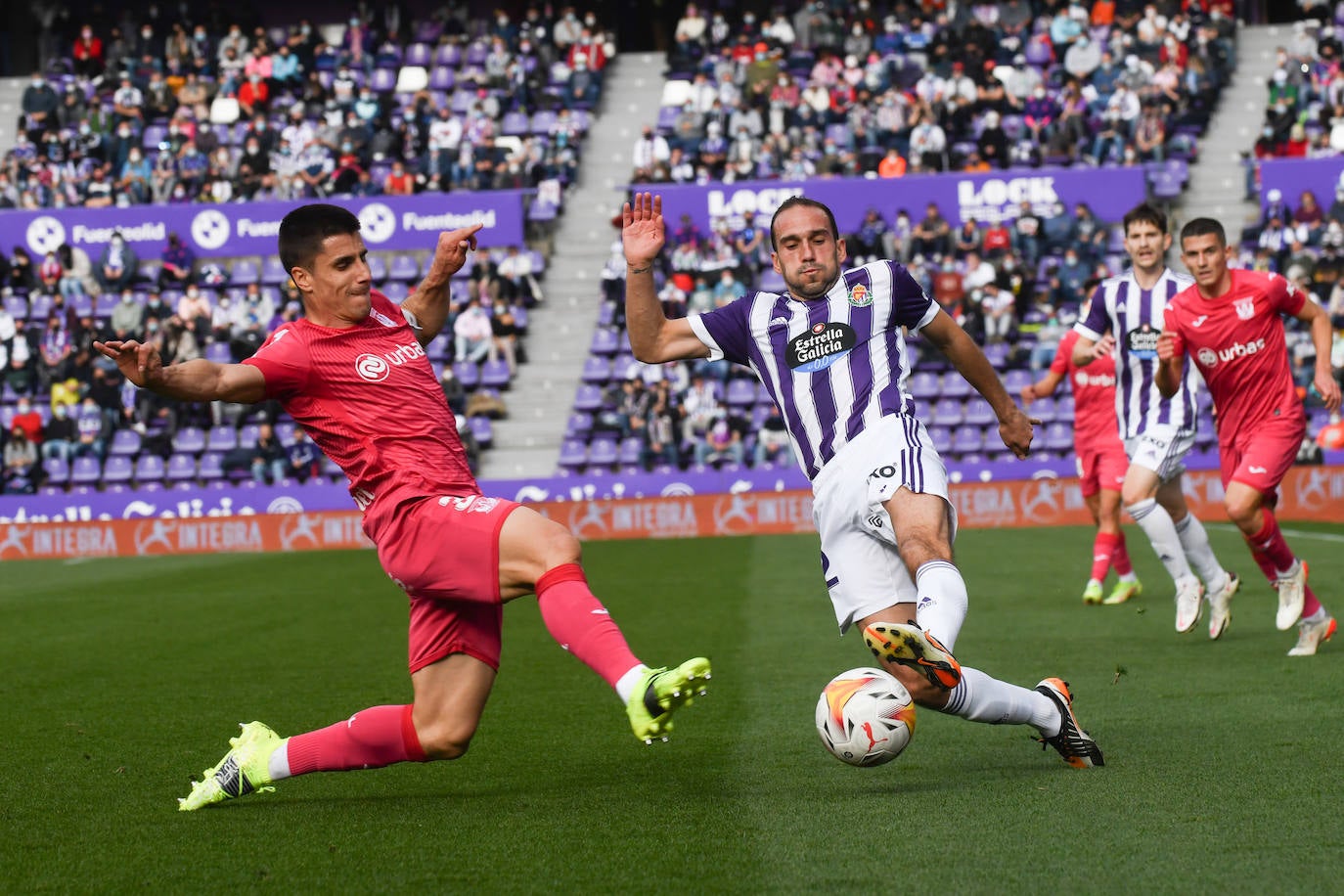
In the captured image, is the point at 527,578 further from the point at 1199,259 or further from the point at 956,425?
the point at 956,425

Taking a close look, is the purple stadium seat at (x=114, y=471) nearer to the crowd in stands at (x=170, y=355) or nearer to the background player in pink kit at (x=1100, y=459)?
the crowd in stands at (x=170, y=355)

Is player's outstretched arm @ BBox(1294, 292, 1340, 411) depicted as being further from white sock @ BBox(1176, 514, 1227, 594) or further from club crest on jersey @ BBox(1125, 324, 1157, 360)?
white sock @ BBox(1176, 514, 1227, 594)

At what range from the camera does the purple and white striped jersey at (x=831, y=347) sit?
5.50 metres

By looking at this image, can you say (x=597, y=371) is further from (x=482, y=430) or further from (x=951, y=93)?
(x=951, y=93)

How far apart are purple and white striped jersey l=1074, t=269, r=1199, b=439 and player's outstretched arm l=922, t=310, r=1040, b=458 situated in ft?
13.2

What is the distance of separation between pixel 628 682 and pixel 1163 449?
6.00 m

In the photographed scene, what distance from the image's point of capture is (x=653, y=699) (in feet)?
13.8

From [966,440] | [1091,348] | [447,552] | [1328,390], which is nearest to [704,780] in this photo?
[447,552]

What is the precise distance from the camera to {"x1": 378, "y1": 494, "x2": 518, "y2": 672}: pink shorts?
15.7ft

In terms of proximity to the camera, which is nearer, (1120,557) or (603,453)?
(1120,557)

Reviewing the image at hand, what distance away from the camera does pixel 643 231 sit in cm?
537

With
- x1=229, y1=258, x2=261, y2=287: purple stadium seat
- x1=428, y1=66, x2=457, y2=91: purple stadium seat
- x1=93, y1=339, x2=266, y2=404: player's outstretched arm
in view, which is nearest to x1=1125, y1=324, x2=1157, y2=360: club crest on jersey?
x1=93, y1=339, x2=266, y2=404: player's outstretched arm

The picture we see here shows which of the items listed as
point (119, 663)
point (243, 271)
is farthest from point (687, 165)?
point (119, 663)

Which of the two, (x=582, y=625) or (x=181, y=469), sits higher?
(x=582, y=625)
